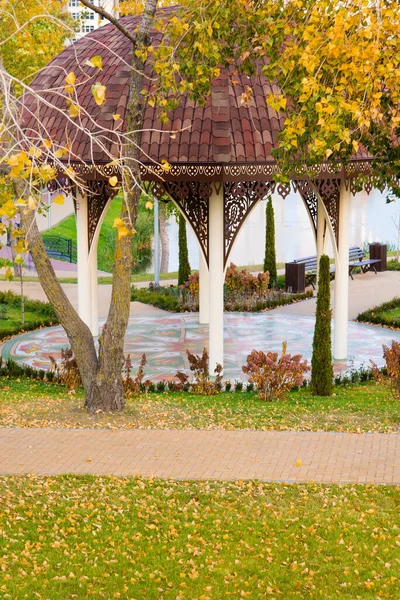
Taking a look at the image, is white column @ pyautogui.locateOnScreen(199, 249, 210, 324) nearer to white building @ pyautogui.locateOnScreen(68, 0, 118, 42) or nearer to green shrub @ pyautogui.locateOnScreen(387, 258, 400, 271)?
white building @ pyautogui.locateOnScreen(68, 0, 118, 42)

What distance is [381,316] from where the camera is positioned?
814 inches

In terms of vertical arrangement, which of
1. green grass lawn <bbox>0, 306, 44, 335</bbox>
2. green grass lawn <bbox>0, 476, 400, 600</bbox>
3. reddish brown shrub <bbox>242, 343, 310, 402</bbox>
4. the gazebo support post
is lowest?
green grass lawn <bbox>0, 476, 400, 600</bbox>

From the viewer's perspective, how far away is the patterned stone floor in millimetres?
17156

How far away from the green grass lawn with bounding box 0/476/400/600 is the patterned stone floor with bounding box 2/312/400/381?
23.3 ft

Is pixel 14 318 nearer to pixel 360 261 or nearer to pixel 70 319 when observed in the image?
pixel 70 319

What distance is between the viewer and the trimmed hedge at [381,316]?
66.7 feet

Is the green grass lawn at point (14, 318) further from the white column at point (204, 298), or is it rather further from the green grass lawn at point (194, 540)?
the green grass lawn at point (194, 540)

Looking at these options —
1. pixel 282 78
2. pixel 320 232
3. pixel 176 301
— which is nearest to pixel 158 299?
pixel 176 301

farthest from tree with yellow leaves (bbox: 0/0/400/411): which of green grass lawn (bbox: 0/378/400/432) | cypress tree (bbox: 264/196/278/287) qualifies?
cypress tree (bbox: 264/196/278/287)

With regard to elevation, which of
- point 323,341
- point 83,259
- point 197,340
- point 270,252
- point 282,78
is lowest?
point 197,340

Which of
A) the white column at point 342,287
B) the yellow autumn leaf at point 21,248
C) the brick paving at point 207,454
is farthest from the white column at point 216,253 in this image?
the yellow autumn leaf at point 21,248

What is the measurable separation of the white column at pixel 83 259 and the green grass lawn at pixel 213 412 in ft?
9.57

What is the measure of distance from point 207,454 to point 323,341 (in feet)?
14.7

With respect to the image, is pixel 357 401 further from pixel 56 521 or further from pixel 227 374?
pixel 56 521
